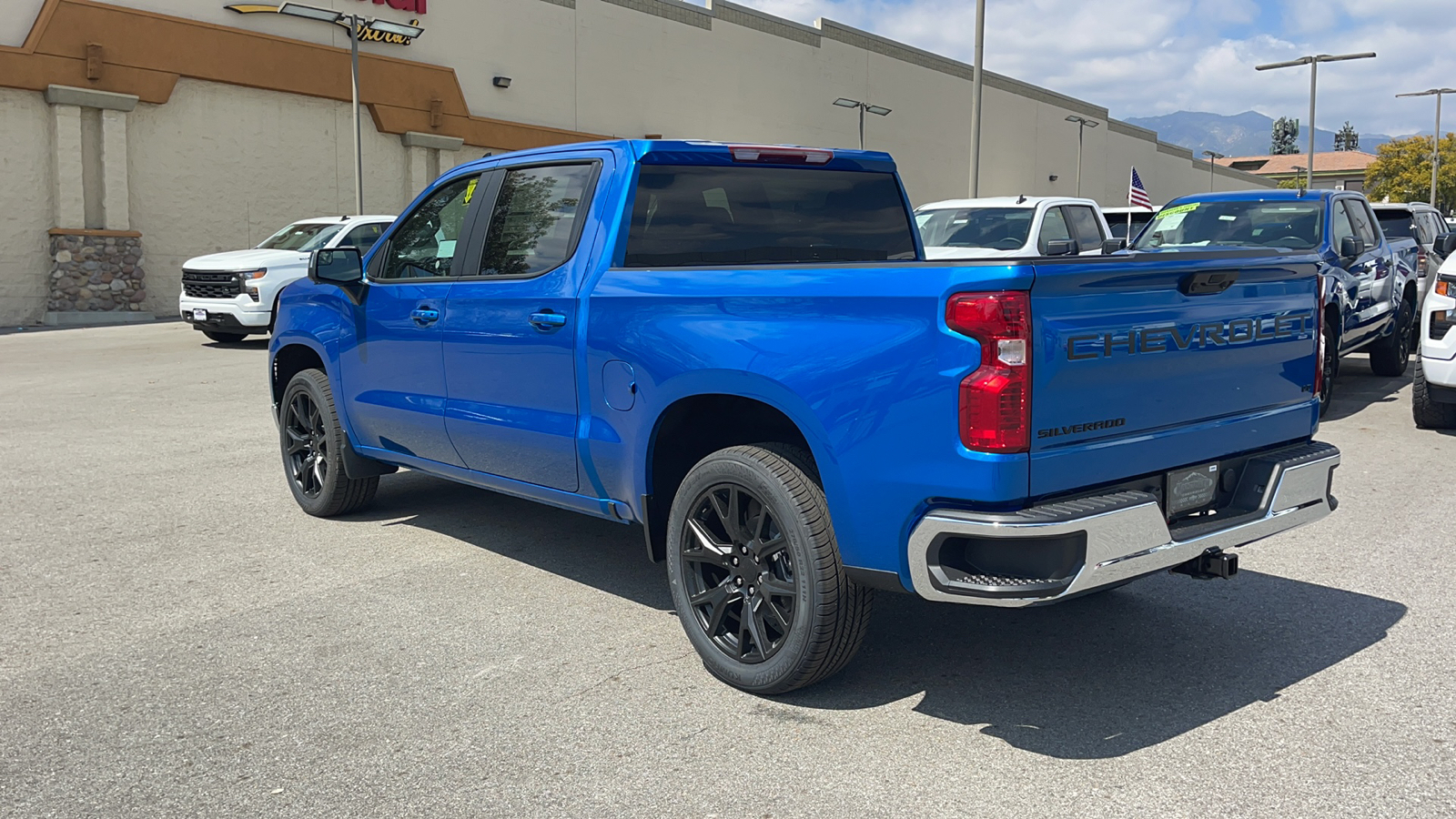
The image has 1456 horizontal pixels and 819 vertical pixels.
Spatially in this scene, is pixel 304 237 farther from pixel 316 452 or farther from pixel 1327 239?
pixel 1327 239

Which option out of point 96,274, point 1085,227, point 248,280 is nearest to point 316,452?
point 1085,227

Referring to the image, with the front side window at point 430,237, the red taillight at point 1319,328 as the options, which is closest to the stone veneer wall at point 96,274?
the front side window at point 430,237

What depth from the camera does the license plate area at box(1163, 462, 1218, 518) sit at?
400 centimetres

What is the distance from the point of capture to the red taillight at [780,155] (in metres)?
5.23

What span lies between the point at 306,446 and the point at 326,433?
417 mm

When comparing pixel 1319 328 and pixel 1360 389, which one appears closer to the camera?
pixel 1319 328

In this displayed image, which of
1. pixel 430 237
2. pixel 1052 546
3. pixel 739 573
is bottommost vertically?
pixel 739 573

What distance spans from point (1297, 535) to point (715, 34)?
34.2 m

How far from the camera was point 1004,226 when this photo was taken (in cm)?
1295

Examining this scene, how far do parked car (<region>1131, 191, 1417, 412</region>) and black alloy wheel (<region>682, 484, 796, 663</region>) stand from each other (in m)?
7.08

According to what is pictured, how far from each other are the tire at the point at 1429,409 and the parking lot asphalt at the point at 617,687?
2.97 meters

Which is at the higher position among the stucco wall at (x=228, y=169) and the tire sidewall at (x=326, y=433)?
the stucco wall at (x=228, y=169)

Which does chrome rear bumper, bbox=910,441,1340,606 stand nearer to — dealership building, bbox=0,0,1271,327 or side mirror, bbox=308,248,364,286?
side mirror, bbox=308,248,364,286

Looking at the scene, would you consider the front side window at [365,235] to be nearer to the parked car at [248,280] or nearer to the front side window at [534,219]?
the parked car at [248,280]
